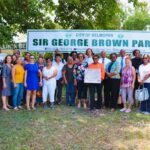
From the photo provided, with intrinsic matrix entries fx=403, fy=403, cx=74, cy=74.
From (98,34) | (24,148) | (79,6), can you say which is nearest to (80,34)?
(98,34)

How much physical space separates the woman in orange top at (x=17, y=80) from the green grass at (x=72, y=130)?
1.64 feet

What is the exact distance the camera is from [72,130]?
9547 millimetres

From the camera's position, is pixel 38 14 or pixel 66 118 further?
pixel 38 14

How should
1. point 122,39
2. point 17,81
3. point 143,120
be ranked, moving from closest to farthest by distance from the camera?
point 143,120 → point 17,81 → point 122,39

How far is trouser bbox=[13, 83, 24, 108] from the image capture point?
12.1 metres

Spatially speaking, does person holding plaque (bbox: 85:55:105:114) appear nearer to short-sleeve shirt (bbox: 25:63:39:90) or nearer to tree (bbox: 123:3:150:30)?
short-sleeve shirt (bbox: 25:63:39:90)

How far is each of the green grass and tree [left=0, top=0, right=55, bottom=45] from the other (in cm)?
515

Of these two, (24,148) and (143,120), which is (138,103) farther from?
(24,148)

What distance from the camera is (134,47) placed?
15.1 meters

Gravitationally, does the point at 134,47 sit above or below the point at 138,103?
above

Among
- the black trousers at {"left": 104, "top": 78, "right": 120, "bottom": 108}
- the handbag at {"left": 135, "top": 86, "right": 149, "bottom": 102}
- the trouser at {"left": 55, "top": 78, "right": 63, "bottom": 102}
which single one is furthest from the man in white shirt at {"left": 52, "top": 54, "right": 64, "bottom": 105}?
the handbag at {"left": 135, "top": 86, "right": 149, "bottom": 102}

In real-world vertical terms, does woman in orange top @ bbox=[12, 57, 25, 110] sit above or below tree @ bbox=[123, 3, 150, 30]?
below

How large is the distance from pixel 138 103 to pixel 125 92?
127cm

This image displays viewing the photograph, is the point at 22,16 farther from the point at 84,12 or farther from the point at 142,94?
the point at 142,94
